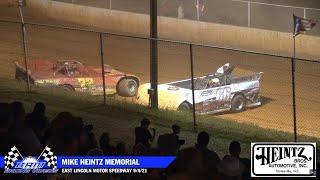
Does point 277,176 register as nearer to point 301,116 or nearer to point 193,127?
point 193,127

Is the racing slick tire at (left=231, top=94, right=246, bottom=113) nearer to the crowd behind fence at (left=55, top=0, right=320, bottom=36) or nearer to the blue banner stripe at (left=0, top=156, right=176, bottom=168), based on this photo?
the blue banner stripe at (left=0, top=156, right=176, bottom=168)

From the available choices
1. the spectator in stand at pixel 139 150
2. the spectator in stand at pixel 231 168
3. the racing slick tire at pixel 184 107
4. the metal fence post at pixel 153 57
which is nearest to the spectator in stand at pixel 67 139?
the spectator in stand at pixel 139 150

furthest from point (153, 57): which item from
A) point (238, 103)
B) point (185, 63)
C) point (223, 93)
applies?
point (185, 63)

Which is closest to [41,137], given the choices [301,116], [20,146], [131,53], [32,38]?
[20,146]

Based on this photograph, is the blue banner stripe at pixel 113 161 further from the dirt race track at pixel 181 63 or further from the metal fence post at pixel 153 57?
the dirt race track at pixel 181 63

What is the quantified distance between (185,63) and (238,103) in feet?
23.2

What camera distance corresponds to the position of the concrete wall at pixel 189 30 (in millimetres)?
29078

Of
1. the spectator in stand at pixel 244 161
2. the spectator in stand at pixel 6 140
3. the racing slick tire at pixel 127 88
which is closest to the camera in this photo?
the spectator in stand at pixel 6 140

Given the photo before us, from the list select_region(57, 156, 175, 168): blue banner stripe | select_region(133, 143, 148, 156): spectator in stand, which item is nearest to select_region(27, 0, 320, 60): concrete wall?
select_region(133, 143, 148, 156): spectator in stand

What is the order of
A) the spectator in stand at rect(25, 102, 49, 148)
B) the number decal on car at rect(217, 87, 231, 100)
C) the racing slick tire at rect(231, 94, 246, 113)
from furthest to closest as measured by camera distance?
the racing slick tire at rect(231, 94, 246, 113) → the number decal on car at rect(217, 87, 231, 100) → the spectator in stand at rect(25, 102, 49, 148)

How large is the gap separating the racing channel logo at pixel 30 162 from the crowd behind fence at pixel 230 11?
2384 cm

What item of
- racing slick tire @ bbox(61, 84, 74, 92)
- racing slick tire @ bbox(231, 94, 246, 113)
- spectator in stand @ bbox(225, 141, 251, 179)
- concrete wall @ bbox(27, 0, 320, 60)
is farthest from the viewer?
concrete wall @ bbox(27, 0, 320, 60)

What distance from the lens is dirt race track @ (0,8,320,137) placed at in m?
16.9

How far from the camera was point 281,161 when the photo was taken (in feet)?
Result: 22.9
